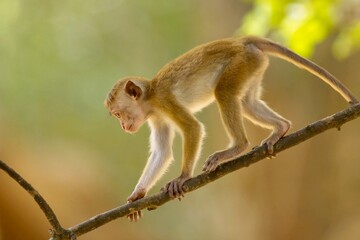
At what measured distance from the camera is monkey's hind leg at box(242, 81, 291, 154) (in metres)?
4.68

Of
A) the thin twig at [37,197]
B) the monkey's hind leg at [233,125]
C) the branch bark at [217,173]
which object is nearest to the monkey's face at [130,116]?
the monkey's hind leg at [233,125]

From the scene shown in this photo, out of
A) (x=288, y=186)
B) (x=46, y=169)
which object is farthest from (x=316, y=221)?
(x=46, y=169)

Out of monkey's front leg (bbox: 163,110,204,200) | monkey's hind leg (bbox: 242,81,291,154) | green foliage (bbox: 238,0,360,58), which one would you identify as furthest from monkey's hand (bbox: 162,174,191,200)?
green foliage (bbox: 238,0,360,58)

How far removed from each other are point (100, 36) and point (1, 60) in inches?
63.3

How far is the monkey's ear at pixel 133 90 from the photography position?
16.2ft

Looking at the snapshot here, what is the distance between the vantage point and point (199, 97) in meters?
4.92

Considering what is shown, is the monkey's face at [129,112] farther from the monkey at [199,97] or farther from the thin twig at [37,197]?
the thin twig at [37,197]

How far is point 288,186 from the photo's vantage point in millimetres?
10070

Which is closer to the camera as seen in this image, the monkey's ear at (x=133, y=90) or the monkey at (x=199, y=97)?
the monkey at (x=199, y=97)

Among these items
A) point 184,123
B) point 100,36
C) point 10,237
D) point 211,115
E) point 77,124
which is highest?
point 100,36

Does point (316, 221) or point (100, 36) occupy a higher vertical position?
point (100, 36)

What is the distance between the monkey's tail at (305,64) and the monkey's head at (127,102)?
831 mm

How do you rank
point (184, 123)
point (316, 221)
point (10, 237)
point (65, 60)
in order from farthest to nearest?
point (65, 60), point (10, 237), point (316, 221), point (184, 123)

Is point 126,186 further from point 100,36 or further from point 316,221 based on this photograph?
point 316,221
